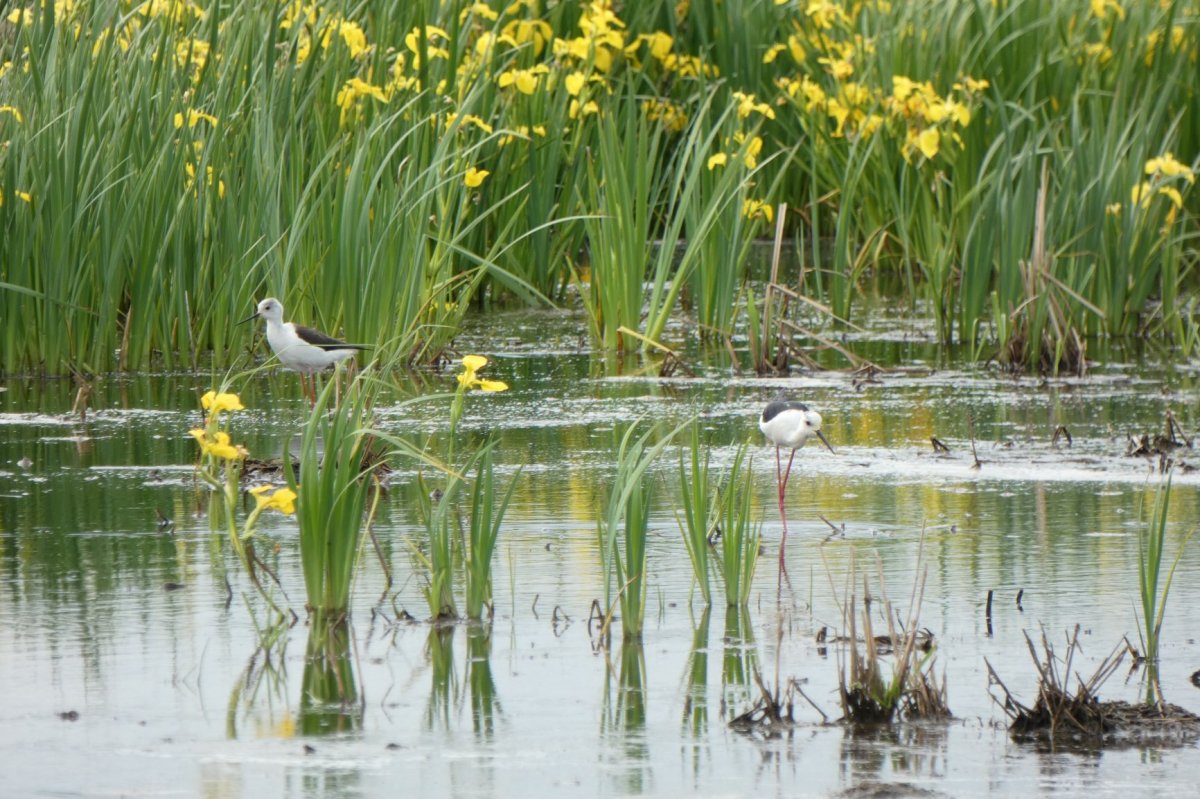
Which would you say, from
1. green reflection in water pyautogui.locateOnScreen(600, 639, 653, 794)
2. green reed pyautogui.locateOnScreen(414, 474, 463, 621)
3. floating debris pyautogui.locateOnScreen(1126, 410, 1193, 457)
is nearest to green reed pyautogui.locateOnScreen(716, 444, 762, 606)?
green reflection in water pyautogui.locateOnScreen(600, 639, 653, 794)

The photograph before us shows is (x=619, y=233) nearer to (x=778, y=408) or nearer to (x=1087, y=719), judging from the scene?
(x=778, y=408)

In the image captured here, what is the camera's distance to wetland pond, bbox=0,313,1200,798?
11.7 feet

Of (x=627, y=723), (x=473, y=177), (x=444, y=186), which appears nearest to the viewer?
(x=627, y=723)

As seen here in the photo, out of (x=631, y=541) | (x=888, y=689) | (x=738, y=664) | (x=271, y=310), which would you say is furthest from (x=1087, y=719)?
(x=271, y=310)

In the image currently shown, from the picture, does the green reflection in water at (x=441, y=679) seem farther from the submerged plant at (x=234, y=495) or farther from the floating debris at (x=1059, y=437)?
the floating debris at (x=1059, y=437)

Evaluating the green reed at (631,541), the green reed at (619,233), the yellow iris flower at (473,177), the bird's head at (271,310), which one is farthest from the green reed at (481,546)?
the green reed at (619,233)

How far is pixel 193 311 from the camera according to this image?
8531mm

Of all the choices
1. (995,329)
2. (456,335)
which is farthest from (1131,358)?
(456,335)

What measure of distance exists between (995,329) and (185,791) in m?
6.87

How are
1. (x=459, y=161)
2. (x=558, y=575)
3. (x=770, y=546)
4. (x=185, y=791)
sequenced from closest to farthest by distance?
(x=185, y=791) < (x=558, y=575) < (x=770, y=546) < (x=459, y=161)

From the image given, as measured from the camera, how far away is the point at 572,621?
458 cm

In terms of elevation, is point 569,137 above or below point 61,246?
above

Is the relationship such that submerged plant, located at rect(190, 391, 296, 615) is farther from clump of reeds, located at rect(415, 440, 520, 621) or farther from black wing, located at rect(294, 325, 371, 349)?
black wing, located at rect(294, 325, 371, 349)

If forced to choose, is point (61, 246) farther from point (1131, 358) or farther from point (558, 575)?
point (1131, 358)
